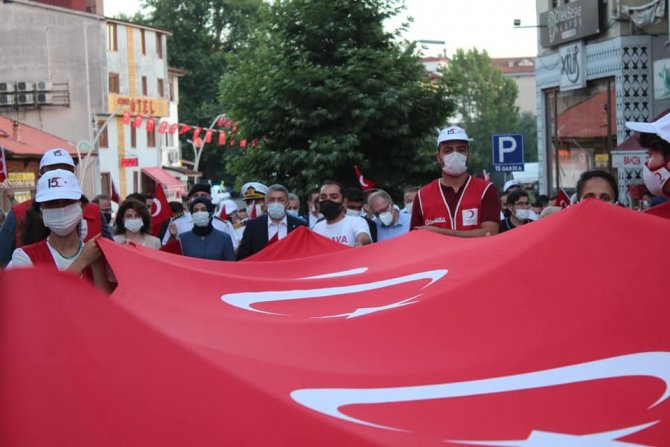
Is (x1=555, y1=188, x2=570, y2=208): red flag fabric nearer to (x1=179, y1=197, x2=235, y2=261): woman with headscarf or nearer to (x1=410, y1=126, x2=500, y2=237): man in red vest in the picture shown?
(x1=179, y1=197, x2=235, y2=261): woman with headscarf

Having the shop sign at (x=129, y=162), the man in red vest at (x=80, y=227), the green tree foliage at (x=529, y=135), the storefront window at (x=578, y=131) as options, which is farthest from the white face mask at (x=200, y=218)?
the green tree foliage at (x=529, y=135)

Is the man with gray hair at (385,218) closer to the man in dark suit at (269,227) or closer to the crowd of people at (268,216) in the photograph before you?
the crowd of people at (268,216)

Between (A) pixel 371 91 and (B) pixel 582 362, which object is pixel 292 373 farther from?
(A) pixel 371 91

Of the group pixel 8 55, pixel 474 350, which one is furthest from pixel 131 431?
pixel 8 55

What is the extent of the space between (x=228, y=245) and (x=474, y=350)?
7123mm

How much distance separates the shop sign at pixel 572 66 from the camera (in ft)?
110

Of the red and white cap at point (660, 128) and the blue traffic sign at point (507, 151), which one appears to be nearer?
the red and white cap at point (660, 128)

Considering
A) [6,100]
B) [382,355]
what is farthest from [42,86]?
[382,355]

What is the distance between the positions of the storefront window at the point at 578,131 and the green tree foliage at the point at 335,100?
481cm

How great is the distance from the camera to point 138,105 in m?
77.4

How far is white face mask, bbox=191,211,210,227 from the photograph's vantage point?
463 inches

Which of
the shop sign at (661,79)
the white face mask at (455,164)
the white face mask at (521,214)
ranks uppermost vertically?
the shop sign at (661,79)

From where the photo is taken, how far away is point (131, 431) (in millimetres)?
3746

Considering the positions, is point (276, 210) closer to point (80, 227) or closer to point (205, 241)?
point (205, 241)
